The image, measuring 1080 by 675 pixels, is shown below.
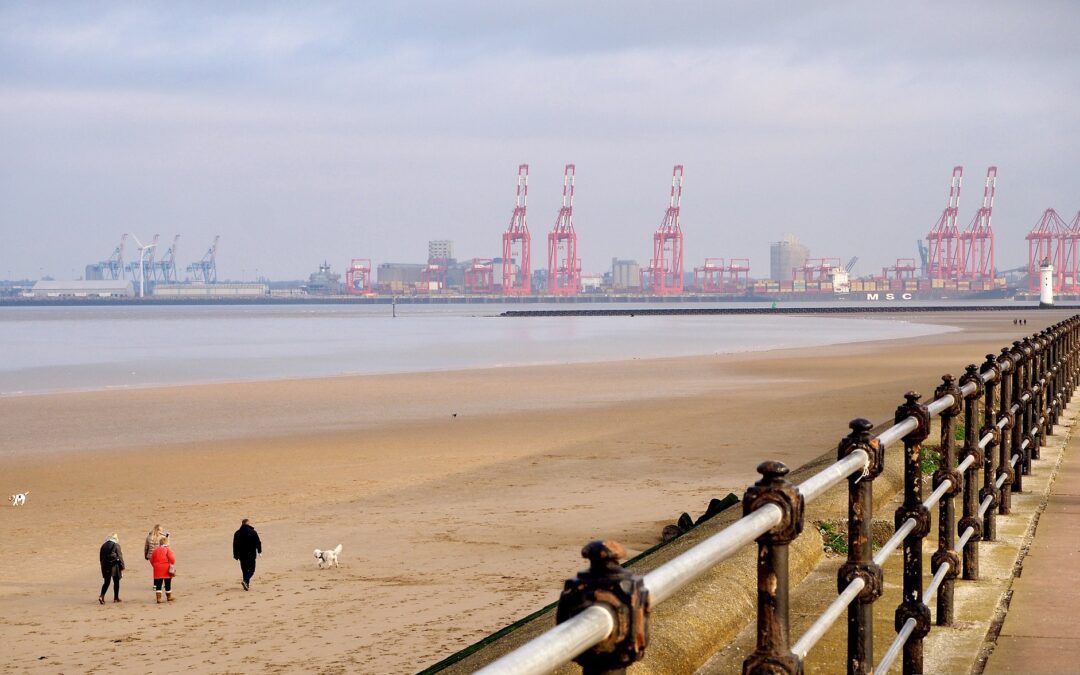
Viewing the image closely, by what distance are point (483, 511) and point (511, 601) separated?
476 centimetres

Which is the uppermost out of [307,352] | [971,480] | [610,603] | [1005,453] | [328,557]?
[610,603]

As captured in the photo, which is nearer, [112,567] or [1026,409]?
[1026,409]

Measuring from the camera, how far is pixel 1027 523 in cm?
764

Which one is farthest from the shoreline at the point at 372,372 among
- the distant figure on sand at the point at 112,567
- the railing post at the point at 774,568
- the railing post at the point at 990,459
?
the railing post at the point at 774,568

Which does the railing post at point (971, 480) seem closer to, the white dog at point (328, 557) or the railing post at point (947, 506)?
the railing post at point (947, 506)

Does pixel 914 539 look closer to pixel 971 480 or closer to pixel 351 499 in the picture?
pixel 971 480

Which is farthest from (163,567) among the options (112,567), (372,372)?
(372,372)

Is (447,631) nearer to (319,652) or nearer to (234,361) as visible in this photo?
(319,652)

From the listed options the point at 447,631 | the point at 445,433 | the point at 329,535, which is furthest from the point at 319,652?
the point at 445,433

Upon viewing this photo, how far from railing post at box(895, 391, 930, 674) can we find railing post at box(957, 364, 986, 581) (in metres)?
1.54

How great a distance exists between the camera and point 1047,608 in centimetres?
546

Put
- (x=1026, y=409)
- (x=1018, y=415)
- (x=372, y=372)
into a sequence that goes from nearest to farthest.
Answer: (x=1018, y=415) → (x=1026, y=409) → (x=372, y=372)

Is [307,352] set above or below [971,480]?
below

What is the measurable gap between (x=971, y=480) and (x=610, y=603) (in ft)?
15.9
